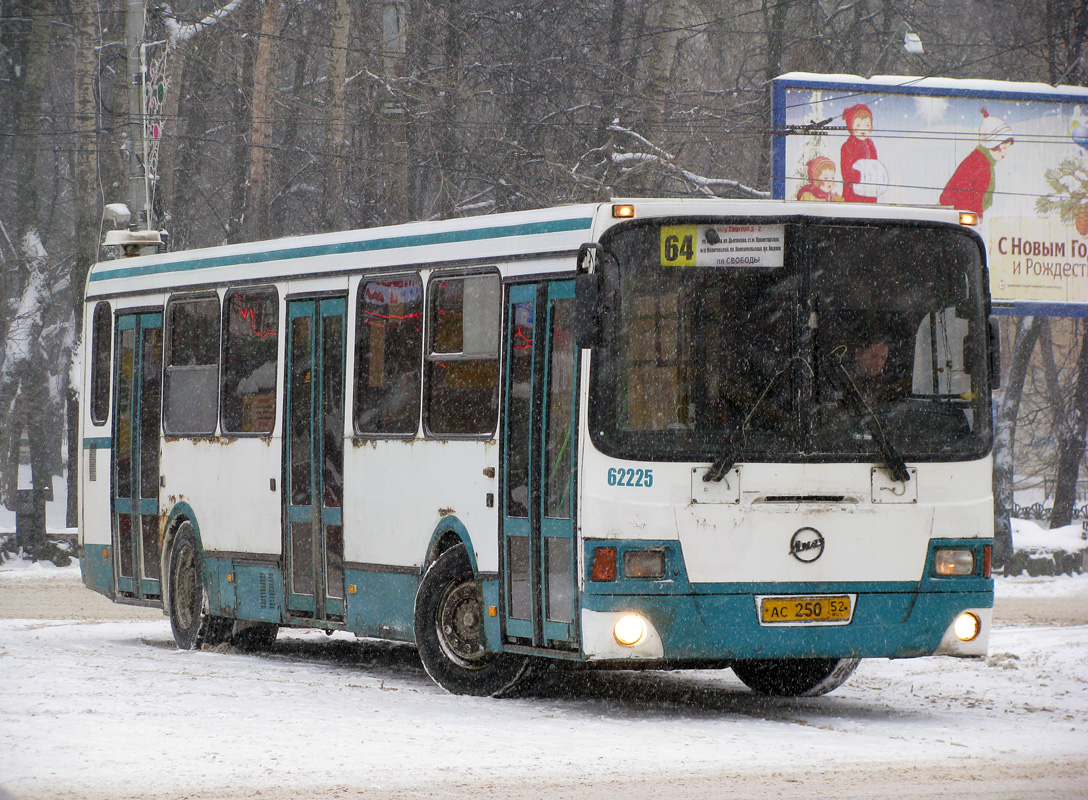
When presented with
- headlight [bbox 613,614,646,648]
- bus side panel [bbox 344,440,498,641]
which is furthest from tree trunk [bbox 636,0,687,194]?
headlight [bbox 613,614,646,648]

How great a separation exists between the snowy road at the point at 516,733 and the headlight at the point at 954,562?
2.72 ft

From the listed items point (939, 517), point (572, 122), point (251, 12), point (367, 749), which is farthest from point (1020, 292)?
point (367, 749)

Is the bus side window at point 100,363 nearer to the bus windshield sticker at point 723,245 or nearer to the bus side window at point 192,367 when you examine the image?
the bus side window at point 192,367

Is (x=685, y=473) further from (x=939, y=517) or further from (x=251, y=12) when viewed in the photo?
(x=251, y=12)

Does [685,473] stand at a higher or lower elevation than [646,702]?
higher

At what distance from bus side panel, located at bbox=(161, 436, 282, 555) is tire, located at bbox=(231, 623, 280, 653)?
2.67 feet

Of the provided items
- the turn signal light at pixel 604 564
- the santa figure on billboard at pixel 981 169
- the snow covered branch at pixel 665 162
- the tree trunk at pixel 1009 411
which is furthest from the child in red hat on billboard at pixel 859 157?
the turn signal light at pixel 604 564

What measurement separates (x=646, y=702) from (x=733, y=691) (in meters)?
1.00

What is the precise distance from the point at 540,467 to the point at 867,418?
5.96ft

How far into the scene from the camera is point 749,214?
393 inches

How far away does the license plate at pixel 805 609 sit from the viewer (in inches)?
384

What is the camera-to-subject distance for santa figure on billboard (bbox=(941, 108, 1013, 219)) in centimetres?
2567

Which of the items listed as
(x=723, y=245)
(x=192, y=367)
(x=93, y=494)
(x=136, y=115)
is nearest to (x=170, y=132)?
(x=136, y=115)

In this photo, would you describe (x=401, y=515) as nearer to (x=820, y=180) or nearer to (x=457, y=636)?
(x=457, y=636)
